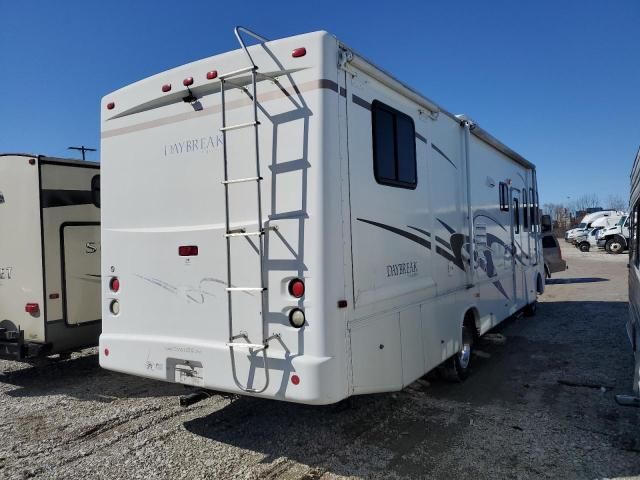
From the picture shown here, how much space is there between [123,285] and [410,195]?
267 cm

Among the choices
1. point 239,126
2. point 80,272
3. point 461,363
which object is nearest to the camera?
point 239,126

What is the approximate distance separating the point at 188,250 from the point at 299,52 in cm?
175

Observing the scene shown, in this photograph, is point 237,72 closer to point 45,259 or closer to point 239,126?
point 239,126

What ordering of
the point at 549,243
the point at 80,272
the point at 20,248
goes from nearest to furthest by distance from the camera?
1. the point at 20,248
2. the point at 80,272
3. the point at 549,243

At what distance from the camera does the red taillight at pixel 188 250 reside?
4067mm

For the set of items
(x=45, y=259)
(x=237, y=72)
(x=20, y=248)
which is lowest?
(x=45, y=259)

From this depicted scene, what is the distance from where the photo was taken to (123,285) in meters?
4.52

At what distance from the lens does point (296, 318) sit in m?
3.52

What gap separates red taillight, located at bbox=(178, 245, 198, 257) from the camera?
407 centimetres

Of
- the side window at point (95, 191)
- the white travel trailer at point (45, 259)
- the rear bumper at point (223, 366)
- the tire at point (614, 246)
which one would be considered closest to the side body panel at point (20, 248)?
the white travel trailer at point (45, 259)

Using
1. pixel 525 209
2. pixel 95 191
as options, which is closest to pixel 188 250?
pixel 95 191

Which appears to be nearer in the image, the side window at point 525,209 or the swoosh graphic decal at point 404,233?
the swoosh graphic decal at point 404,233

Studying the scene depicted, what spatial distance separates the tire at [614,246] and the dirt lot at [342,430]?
2500 centimetres

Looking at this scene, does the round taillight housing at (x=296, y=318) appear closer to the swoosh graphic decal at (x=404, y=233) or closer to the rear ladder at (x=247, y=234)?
the rear ladder at (x=247, y=234)
